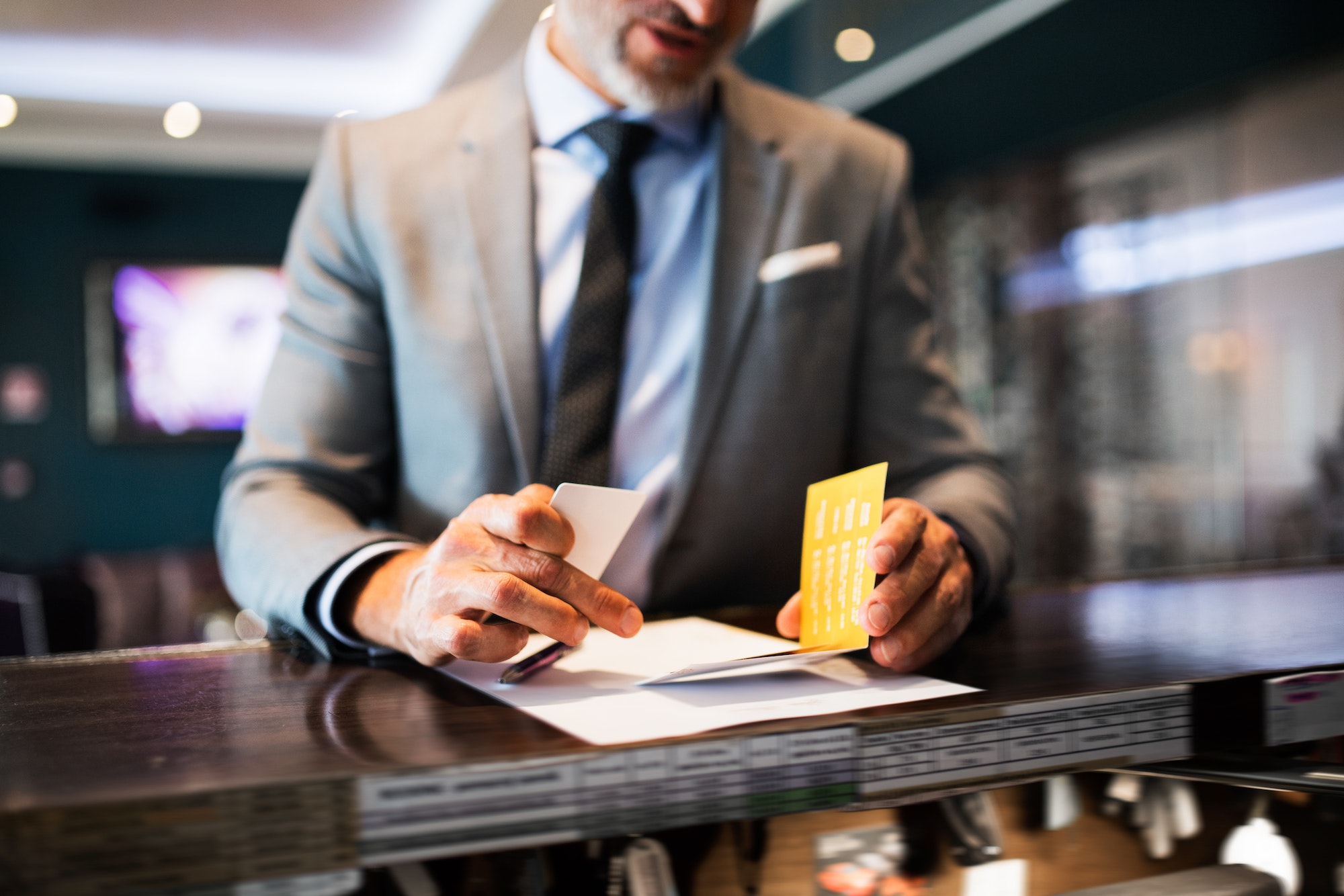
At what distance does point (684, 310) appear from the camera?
116cm

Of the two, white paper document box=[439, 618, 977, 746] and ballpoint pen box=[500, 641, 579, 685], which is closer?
white paper document box=[439, 618, 977, 746]

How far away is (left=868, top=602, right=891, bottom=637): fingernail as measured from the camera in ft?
1.97

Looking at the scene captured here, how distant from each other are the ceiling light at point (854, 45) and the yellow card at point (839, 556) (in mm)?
3966

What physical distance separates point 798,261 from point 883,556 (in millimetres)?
625

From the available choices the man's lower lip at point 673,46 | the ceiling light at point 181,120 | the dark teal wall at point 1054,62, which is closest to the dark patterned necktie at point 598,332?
the man's lower lip at point 673,46

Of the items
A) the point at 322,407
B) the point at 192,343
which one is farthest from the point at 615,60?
the point at 192,343

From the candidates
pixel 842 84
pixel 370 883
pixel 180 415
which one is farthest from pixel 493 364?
pixel 180 415

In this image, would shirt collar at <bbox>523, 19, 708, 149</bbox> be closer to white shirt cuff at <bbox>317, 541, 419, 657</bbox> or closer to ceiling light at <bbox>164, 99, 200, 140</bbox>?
white shirt cuff at <bbox>317, 541, 419, 657</bbox>

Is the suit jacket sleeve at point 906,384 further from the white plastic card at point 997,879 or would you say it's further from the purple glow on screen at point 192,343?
the purple glow on screen at point 192,343

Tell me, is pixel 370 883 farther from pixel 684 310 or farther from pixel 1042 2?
pixel 1042 2

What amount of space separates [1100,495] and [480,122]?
3.42 meters

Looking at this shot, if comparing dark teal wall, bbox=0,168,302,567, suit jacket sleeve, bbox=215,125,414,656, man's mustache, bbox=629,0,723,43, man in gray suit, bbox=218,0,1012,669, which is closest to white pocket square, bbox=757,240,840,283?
man in gray suit, bbox=218,0,1012,669

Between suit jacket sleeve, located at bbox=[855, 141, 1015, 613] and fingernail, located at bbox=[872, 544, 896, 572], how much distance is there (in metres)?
0.43

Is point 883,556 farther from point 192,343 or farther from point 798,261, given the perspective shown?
point 192,343
